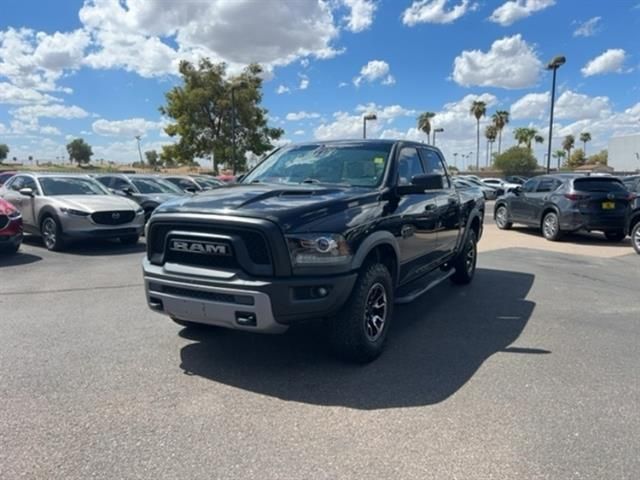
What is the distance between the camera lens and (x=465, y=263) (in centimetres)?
722

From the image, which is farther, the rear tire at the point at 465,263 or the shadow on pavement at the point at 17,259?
the shadow on pavement at the point at 17,259

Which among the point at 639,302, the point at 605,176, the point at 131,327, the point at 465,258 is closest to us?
the point at 131,327

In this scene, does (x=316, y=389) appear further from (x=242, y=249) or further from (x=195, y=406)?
(x=242, y=249)

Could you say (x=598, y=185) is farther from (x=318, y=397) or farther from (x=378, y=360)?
(x=318, y=397)

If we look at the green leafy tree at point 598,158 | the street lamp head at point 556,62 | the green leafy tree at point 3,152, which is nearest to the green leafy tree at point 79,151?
the green leafy tree at point 3,152

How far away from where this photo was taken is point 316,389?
3684mm

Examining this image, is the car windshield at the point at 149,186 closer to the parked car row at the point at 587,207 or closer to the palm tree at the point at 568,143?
the parked car row at the point at 587,207

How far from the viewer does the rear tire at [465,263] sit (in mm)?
7121

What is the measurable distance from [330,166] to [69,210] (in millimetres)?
6957

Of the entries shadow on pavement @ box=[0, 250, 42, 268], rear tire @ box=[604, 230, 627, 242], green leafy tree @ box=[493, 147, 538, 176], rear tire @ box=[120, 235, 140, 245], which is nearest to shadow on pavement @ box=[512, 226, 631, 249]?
rear tire @ box=[604, 230, 627, 242]

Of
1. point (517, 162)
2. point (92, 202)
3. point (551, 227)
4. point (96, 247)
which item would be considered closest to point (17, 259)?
point (96, 247)

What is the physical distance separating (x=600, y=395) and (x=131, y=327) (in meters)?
4.27

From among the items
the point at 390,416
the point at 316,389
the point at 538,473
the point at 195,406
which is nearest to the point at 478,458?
the point at 538,473

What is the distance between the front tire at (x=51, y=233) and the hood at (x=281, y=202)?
6.71 metres
